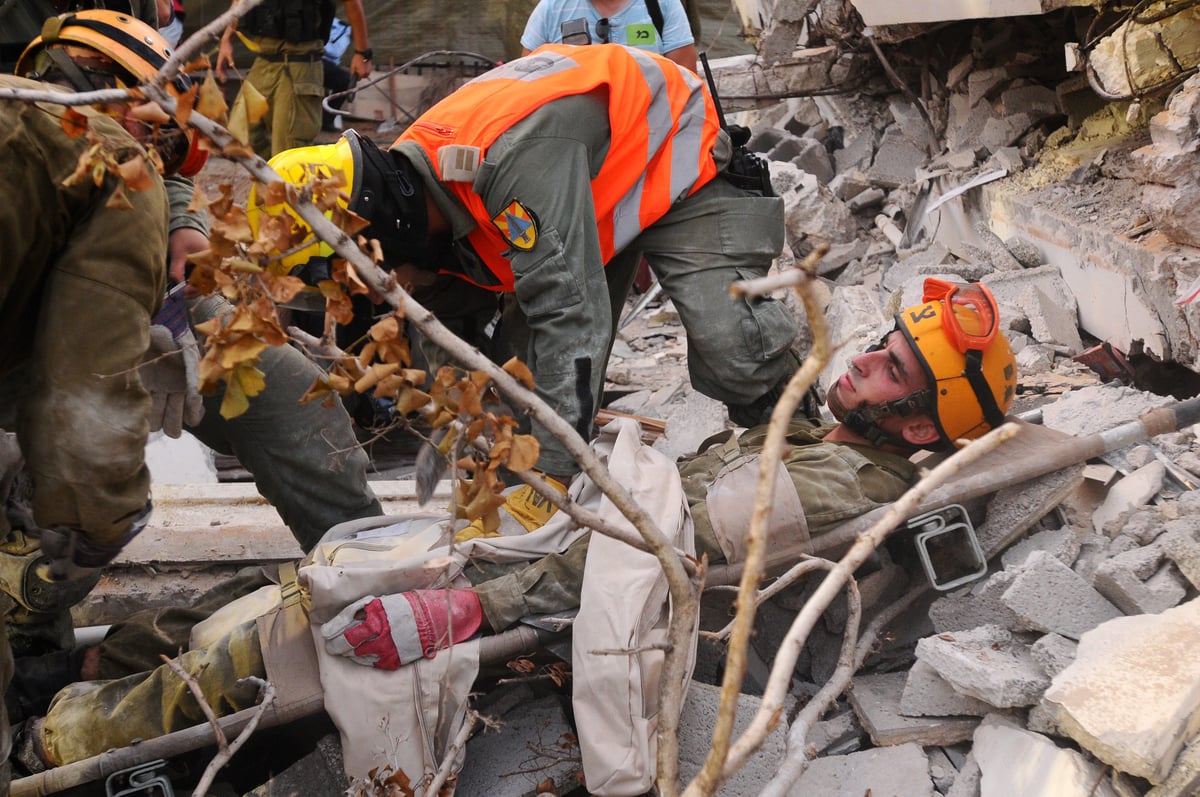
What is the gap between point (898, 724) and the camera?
2.54m

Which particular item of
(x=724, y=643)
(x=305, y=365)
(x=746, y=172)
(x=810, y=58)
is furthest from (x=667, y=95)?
(x=810, y=58)

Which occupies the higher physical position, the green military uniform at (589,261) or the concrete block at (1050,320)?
the green military uniform at (589,261)

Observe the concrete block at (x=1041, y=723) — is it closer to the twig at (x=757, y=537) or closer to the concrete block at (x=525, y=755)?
the concrete block at (x=525, y=755)

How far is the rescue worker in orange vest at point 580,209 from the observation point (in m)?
2.86

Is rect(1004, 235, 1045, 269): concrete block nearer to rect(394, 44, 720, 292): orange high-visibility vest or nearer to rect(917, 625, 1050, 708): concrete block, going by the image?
rect(394, 44, 720, 292): orange high-visibility vest

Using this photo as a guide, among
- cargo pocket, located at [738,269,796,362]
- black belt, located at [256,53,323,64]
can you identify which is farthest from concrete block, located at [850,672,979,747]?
black belt, located at [256,53,323,64]

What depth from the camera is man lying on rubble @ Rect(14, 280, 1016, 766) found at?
2520 millimetres

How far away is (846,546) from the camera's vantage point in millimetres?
2738

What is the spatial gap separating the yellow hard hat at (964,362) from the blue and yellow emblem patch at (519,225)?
41.5 inches

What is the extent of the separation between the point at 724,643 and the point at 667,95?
1571mm

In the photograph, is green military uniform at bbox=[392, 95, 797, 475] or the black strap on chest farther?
the black strap on chest

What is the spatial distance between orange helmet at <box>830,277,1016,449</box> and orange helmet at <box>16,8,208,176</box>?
1.90 m

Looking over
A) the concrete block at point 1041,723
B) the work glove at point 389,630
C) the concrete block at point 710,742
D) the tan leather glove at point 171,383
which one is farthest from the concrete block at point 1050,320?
the tan leather glove at point 171,383

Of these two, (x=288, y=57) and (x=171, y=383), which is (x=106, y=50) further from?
(x=288, y=57)
